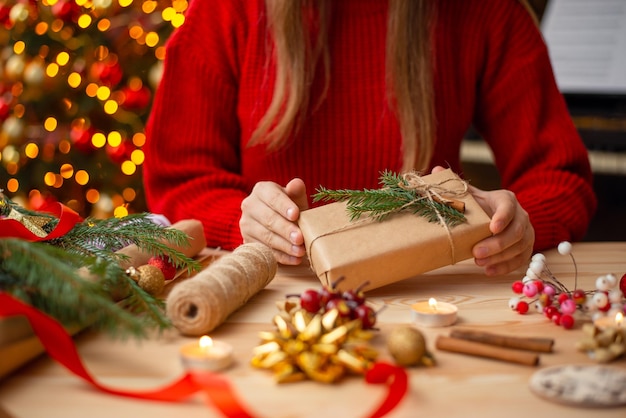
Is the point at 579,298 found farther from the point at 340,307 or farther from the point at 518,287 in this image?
the point at 340,307

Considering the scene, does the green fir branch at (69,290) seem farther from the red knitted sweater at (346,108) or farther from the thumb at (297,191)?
the red knitted sweater at (346,108)

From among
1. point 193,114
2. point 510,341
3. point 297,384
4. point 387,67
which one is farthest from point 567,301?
point 193,114

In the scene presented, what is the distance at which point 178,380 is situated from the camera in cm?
60

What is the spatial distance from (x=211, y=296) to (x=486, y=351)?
290 mm

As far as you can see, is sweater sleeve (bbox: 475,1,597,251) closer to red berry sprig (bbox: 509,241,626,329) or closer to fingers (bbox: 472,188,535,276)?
fingers (bbox: 472,188,535,276)

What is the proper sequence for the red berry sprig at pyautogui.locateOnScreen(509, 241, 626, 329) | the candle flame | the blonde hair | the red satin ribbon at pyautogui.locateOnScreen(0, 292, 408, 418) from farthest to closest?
the blonde hair, the red berry sprig at pyautogui.locateOnScreen(509, 241, 626, 329), the candle flame, the red satin ribbon at pyautogui.locateOnScreen(0, 292, 408, 418)

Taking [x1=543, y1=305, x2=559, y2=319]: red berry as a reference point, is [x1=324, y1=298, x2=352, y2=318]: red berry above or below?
above

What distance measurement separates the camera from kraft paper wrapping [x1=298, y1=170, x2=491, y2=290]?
32.8 inches

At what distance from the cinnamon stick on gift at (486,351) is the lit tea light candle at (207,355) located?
215 millimetres

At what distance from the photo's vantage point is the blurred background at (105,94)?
237 cm

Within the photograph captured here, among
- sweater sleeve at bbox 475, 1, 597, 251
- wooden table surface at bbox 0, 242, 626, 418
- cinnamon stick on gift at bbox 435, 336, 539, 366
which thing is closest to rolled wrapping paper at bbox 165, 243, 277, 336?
wooden table surface at bbox 0, 242, 626, 418

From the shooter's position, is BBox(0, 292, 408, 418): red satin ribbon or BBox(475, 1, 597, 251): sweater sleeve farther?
BBox(475, 1, 597, 251): sweater sleeve

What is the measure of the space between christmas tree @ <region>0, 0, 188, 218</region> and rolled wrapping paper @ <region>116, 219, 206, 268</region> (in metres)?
1.40

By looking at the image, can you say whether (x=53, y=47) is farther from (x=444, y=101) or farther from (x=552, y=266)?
(x=552, y=266)
